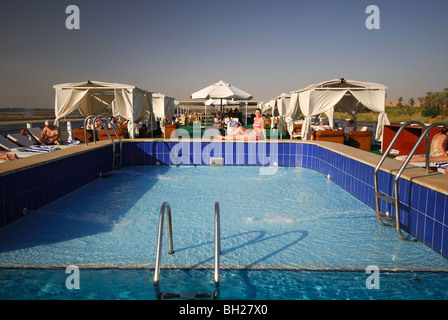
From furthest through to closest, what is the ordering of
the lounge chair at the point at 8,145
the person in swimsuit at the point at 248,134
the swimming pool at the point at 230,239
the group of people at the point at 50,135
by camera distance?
the group of people at the point at 50,135
the person in swimsuit at the point at 248,134
the lounge chair at the point at 8,145
the swimming pool at the point at 230,239

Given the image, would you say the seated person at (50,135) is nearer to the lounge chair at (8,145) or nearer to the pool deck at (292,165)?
the lounge chair at (8,145)

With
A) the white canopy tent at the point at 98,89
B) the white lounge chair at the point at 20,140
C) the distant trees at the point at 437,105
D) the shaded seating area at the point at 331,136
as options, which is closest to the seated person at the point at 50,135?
the white canopy tent at the point at 98,89

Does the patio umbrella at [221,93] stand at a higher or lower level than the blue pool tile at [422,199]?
higher

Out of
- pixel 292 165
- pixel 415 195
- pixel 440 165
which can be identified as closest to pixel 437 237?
pixel 415 195

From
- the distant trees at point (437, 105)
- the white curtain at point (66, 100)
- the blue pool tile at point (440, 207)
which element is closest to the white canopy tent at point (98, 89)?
the white curtain at point (66, 100)

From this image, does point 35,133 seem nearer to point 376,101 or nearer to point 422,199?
point 422,199

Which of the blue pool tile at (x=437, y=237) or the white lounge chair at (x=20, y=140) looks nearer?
the blue pool tile at (x=437, y=237)

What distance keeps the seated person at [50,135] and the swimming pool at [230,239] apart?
4742mm

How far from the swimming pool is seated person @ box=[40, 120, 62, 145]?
15.6 ft

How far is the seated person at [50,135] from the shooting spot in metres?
9.55

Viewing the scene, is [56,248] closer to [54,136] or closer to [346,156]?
[346,156]

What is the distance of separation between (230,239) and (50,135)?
843 centimetres

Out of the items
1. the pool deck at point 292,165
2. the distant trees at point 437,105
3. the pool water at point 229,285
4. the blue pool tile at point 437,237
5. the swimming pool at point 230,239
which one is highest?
the distant trees at point 437,105

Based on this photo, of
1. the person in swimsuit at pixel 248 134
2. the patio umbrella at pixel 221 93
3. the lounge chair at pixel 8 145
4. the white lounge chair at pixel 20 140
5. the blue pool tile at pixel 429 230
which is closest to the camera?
Answer: the blue pool tile at pixel 429 230
